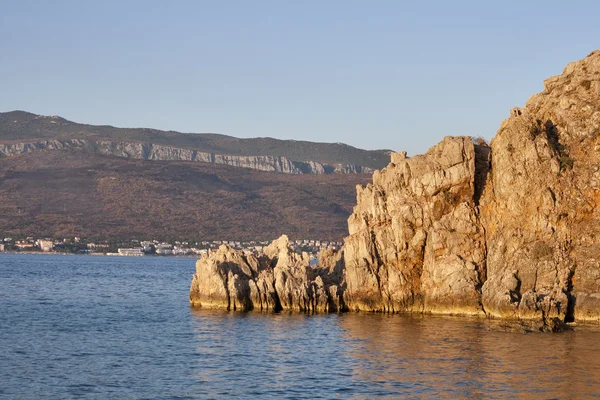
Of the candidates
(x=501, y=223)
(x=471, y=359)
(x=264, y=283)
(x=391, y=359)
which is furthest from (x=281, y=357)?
(x=264, y=283)

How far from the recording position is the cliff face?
6353 cm

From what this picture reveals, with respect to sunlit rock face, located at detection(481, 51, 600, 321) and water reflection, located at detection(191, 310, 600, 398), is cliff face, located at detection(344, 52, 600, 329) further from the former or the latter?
water reflection, located at detection(191, 310, 600, 398)

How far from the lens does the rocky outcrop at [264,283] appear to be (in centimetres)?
7462

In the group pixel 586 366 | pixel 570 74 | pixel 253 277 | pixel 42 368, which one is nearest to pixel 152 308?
pixel 253 277

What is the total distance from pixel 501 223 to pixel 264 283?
20.1 metres

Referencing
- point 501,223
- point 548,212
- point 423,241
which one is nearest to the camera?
point 548,212

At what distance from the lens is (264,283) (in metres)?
75.8

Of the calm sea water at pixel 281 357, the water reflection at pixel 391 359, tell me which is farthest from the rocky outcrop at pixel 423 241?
the water reflection at pixel 391 359

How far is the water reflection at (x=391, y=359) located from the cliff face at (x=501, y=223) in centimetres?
→ 344

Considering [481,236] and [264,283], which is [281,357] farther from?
[264,283]

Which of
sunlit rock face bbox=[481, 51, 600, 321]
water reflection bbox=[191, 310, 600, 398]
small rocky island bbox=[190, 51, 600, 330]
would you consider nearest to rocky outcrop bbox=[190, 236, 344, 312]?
small rocky island bbox=[190, 51, 600, 330]

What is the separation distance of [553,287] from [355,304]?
16936mm

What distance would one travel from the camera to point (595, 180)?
65250mm

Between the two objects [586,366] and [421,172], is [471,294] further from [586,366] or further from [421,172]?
[586,366]
